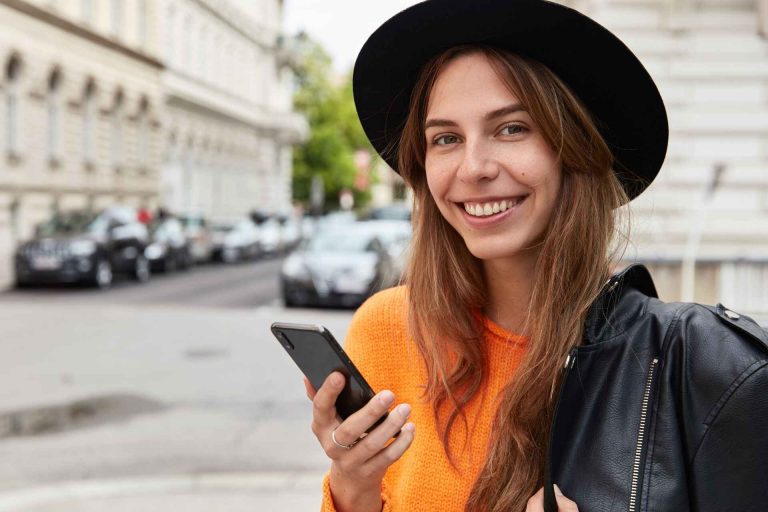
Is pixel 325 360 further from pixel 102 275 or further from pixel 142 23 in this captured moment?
pixel 142 23

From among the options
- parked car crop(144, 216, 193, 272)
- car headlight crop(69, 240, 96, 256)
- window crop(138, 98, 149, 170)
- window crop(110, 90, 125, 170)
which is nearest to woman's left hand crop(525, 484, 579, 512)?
car headlight crop(69, 240, 96, 256)

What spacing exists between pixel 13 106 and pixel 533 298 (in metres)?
27.1

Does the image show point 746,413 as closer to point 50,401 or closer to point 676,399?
point 676,399

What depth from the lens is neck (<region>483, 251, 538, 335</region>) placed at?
199 centimetres

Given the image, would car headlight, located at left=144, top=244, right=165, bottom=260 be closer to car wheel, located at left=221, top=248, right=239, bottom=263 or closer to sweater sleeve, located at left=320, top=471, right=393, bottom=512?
car wheel, located at left=221, top=248, right=239, bottom=263

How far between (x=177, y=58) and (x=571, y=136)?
41.9m

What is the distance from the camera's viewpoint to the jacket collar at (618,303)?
1589 millimetres

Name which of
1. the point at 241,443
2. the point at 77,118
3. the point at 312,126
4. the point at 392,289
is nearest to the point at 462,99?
the point at 392,289

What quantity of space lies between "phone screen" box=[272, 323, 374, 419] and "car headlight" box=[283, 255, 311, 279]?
14.8 meters

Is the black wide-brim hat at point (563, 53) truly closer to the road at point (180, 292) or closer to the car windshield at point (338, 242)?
the car windshield at point (338, 242)

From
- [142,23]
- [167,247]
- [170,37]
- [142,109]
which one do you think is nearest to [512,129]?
[167,247]

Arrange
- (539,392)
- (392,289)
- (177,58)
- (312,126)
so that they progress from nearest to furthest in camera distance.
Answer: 1. (539,392)
2. (392,289)
3. (177,58)
4. (312,126)

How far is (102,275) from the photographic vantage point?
20.5 metres

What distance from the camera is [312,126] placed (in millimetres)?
65438
